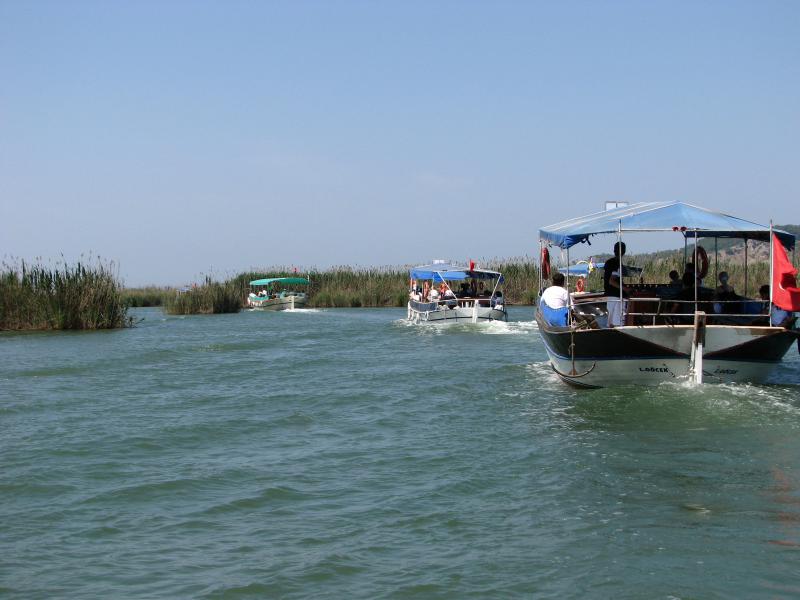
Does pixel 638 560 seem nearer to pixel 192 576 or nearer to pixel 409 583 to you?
pixel 409 583

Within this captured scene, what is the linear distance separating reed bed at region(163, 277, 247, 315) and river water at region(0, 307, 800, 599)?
31663 millimetres

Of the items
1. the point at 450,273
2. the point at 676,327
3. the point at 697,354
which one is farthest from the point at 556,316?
the point at 450,273

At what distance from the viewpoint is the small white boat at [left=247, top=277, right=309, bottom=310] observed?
174 ft

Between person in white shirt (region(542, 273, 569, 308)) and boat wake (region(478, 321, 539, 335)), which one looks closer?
person in white shirt (region(542, 273, 569, 308))

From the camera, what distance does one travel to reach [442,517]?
7.45 meters

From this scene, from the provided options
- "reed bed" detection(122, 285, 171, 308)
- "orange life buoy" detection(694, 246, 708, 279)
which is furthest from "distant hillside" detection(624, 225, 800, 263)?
"reed bed" detection(122, 285, 171, 308)

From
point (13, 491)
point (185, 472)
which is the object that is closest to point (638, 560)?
point (185, 472)

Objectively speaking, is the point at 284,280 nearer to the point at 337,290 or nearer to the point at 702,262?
the point at 337,290

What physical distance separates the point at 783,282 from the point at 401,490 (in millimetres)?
7146

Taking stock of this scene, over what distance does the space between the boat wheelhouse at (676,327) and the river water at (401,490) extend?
0.42 m

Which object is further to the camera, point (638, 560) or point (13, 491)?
point (13, 491)

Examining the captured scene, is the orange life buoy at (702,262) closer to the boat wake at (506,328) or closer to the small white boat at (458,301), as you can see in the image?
the boat wake at (506,328)

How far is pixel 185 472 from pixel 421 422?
12.8 feet

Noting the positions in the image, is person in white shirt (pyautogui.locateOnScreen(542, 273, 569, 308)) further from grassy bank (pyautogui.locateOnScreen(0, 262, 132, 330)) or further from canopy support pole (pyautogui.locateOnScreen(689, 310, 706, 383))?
grassy bank (pyautogui.locateOnScreen(0, 262, 132, 330))
